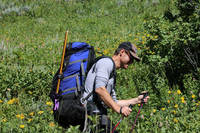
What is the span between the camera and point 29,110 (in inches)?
169

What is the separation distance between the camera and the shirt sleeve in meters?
3.04

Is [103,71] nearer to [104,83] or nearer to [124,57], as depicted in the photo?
[104,83]

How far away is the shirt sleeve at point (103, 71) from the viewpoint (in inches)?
120

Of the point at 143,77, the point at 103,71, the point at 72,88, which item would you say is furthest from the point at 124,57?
the point at 143,77

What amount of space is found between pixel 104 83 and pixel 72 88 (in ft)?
1.30

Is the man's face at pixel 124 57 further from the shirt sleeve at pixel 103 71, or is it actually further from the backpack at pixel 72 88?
the backpack at pixel 72 88

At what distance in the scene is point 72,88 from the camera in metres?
3.06

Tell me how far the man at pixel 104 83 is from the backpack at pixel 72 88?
A: 0.08 meters

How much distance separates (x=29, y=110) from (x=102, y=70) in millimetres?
1883

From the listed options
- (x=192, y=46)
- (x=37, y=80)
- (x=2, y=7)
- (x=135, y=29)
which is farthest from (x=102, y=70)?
(x=2, y=7)

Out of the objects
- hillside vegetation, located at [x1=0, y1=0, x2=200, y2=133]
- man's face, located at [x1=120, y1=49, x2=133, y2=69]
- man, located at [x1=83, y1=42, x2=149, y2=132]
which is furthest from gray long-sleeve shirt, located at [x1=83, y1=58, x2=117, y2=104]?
hillside vegetation, located at [x1=0, y1=0, x2=200, y2=133]

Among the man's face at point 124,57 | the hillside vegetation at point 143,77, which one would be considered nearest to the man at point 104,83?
the man's face at point 124,57

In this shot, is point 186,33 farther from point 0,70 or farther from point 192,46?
point 0,70

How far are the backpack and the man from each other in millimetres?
82
